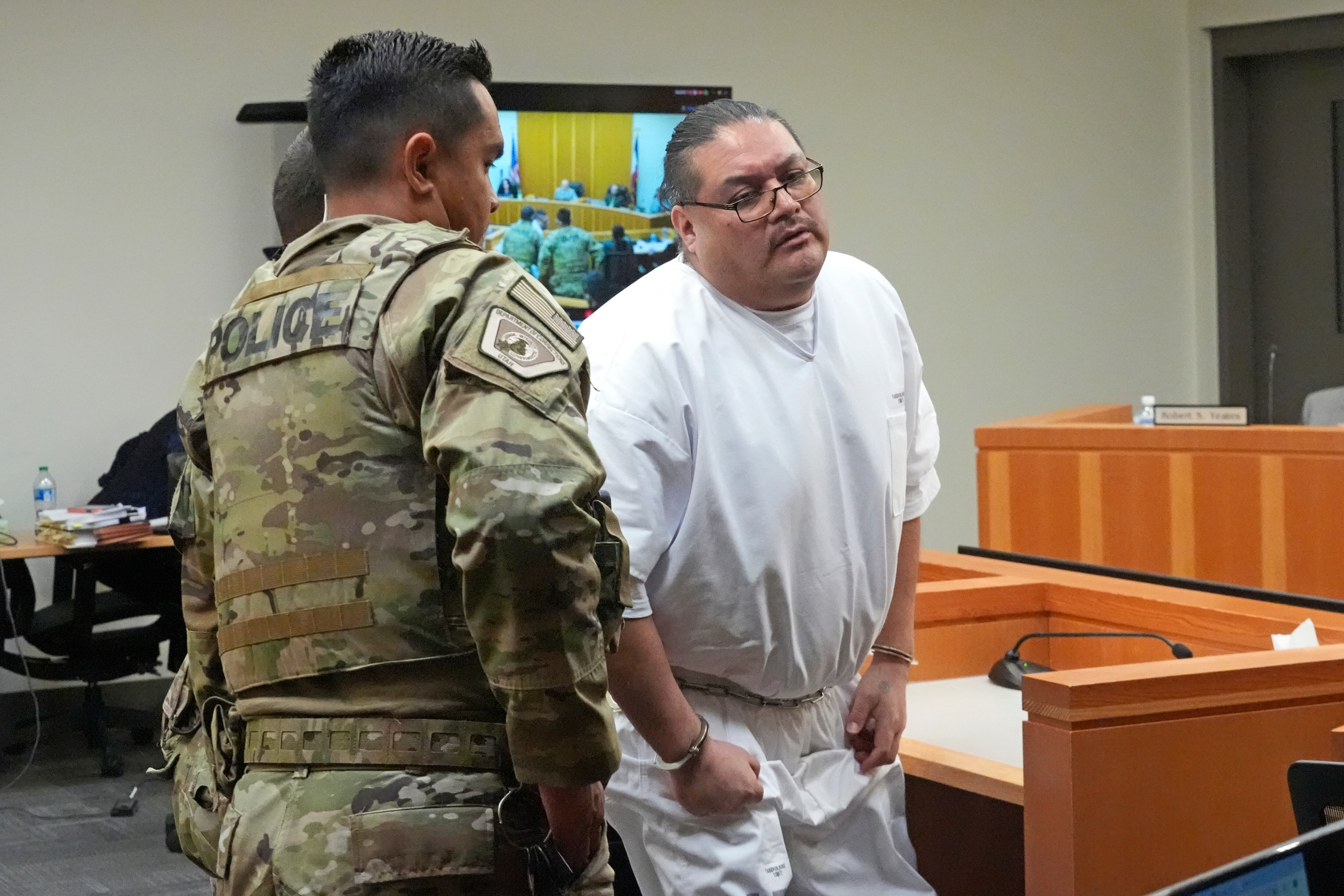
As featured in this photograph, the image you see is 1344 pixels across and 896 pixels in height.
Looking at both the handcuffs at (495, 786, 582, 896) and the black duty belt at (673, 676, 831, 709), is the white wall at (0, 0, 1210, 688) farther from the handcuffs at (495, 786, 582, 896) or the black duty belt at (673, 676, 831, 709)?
the handcuffs at (495, 786, 582, 896)

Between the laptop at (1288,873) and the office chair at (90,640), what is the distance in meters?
4.18

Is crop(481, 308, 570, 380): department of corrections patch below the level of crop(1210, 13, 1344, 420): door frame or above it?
below

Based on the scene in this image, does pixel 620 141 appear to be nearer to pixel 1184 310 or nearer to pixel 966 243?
pixel 966 243

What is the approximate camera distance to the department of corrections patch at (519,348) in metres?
1.12

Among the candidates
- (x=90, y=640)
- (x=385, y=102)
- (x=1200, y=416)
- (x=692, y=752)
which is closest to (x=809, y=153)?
(x=1200, y=416)

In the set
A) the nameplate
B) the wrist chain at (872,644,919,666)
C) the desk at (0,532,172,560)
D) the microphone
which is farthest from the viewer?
the desk at (0,532,172,560)

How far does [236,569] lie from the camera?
1245 mm

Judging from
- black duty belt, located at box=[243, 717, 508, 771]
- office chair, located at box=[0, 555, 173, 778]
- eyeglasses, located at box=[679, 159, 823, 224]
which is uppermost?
eyeglasses, located at box=[679, 159, 823, 224]

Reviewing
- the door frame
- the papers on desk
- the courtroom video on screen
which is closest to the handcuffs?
the papers on desk

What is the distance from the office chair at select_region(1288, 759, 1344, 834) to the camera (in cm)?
104

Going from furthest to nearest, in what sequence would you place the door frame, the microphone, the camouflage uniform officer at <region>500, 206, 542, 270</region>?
the door frame, the camouflage uniform officer at <region>500, 206, 542, 270</region>, the microphone

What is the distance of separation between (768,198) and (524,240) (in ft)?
12.9

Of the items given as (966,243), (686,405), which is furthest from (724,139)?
(966,243)

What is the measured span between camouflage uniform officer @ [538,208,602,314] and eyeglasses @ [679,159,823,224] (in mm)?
3844
